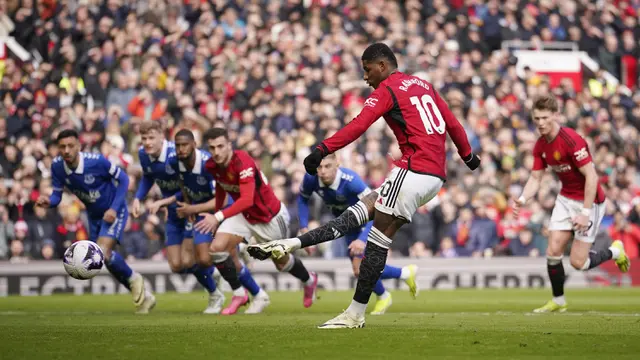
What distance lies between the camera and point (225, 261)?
1349 centimetres

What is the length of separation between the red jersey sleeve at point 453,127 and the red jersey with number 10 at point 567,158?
3.43 metres

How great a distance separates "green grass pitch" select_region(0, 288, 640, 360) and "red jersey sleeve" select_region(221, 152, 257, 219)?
4.22 ft

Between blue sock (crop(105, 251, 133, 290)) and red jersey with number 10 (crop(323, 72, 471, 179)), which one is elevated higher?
red jersey with number 10 (crop(323, 72, 471, 179))

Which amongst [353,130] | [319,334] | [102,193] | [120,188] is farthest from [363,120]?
[102,193]

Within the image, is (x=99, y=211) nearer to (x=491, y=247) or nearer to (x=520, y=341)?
(x=520, y=341)

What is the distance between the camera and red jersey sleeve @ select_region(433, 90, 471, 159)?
9945mm

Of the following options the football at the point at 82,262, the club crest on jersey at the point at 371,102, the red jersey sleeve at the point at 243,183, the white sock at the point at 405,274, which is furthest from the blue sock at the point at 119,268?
the club crest on jersey at the point at 371,102

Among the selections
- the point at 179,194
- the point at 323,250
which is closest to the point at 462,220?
the point at 323,250

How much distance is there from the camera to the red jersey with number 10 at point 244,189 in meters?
12.7

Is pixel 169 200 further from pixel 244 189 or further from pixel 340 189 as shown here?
pixel 340 189

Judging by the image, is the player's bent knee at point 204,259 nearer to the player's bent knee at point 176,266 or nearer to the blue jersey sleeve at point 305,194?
the player's bent knee at point 176,266

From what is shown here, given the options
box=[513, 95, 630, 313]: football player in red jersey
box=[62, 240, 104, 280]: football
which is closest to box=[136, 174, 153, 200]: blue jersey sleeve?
box=[62, 240, 104, 280]: football

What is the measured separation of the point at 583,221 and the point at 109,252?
625 cm

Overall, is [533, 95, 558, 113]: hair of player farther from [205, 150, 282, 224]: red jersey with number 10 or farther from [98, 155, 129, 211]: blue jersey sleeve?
[98, 155, 129, 211]: blue jersey sleeve
